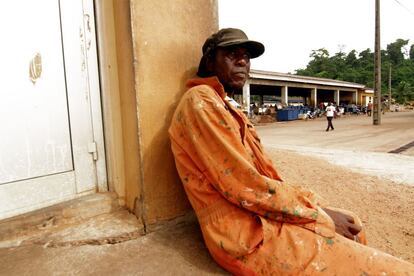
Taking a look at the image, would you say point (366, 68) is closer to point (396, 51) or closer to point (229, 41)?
point (396, 51)

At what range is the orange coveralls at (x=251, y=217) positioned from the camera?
1.17m

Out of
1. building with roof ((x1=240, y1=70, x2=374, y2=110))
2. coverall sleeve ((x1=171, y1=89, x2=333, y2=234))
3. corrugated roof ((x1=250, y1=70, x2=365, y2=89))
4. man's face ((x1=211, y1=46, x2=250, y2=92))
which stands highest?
corrugated roof ((x1=250, y1=70, x2=365, y2=89))

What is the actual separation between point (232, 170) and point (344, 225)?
63cm

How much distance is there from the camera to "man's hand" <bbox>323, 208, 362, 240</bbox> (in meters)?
1.34

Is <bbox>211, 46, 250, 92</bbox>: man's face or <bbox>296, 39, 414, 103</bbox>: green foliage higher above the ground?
<bbox>296, 39, 414, 103</bbox>: green foliage

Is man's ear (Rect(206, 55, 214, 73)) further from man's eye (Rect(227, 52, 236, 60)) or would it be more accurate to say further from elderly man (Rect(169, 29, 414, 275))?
elderly man (Rect(169, 29, 414, 275))

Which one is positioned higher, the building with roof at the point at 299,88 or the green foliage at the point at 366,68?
the green foliage at the point at 366,68

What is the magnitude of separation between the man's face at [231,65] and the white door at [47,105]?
0.86m

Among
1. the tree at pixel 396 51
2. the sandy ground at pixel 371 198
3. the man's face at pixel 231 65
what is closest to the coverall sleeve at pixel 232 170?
the man's face at pixel 231 65

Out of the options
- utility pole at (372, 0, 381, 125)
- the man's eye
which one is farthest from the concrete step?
utility pole at (372, 0, 381, 125)

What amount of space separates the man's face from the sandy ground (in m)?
1.95

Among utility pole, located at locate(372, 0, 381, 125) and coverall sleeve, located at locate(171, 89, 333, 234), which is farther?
utility pole, located at locate(372, 0, 381, 125)

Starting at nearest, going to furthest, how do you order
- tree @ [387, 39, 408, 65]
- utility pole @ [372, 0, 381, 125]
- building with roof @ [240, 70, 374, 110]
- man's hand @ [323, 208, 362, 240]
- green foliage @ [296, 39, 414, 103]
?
1. man's hand @ [323, 208, 362, 240]
2. utility pole @ [372, 0, 381, 125]
3. building with roof @ [240, 70, 374, 110]
4. green foliage @ [296, 39, 414, 103]
5. tree @ [387, 39, 408, 65]

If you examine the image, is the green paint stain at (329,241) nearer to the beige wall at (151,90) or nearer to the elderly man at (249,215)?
the elderly man at (249,215)
